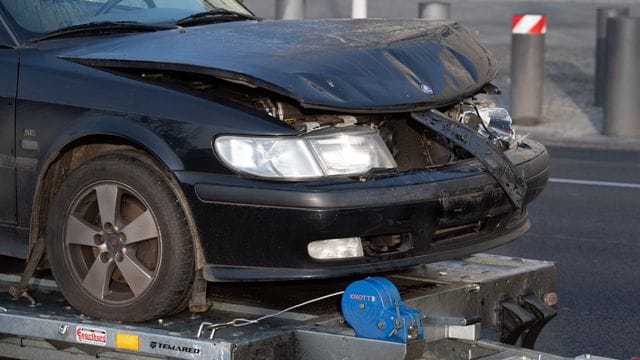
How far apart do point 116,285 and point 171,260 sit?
33 cm

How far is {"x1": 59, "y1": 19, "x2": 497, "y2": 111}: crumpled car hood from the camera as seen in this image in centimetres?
479

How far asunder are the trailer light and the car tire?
1.42 feet

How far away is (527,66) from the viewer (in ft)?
50.3

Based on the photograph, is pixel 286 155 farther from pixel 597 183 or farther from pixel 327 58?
pixel 597 183

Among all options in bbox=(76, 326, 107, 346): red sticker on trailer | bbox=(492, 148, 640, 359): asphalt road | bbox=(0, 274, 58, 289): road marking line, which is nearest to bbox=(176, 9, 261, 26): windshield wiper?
bbox=(0, 274, 58, 289): road marking line

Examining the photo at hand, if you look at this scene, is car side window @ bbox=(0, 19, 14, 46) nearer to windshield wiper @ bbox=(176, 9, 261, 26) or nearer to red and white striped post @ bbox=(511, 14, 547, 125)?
windshield wiper @ bbox=(176, 9, 261, 26)

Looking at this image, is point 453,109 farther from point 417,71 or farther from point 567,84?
point 567,84

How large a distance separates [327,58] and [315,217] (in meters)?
0.65

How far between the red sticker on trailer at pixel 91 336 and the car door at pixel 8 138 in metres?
0.75

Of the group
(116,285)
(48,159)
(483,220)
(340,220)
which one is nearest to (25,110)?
(48,159)

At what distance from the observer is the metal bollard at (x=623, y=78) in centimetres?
1451

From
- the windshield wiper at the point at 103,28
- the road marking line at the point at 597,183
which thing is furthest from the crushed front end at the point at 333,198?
the road marking line at the point at 597,183

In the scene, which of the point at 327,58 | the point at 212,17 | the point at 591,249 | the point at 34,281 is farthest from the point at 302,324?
the point at 591,249

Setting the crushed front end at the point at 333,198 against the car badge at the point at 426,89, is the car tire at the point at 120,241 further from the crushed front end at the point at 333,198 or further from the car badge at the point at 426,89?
the car badge at the point at 426,89
